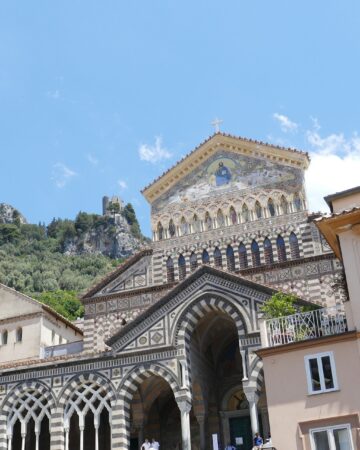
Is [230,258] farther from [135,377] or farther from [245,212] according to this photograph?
[135,377]

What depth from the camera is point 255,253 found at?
98.0 ft

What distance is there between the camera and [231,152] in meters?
32.3

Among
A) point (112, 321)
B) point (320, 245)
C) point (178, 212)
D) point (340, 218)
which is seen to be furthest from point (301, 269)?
point (340, 218)

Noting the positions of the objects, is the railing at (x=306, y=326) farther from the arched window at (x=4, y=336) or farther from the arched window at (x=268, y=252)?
the arched window at (x=4, y=336)

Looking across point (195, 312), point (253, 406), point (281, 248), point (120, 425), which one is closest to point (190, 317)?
point (195, 312)

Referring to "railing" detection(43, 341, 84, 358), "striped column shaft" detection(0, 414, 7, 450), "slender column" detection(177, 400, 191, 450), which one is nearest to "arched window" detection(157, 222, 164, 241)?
"railing" detection(43, 341, 84, 358)

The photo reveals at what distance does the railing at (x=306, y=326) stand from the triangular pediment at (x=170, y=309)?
19.6ft

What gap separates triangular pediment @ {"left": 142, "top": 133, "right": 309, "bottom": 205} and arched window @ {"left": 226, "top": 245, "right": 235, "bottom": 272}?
3289 mm

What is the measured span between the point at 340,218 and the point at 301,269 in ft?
37.0

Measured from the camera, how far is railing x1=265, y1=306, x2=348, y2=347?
16812mm

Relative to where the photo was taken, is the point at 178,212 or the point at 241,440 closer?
the point at 241,440

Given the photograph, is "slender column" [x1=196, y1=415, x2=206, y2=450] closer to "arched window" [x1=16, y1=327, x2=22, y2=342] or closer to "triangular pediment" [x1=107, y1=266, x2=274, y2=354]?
"triangular pediment" [x1=107, y1=266, x2=274, y2=354]

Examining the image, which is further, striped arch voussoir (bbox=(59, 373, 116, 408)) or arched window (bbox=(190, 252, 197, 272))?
arched window (bbox=(190, 252, 197, 272))

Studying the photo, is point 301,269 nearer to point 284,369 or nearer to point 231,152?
point 231,152
